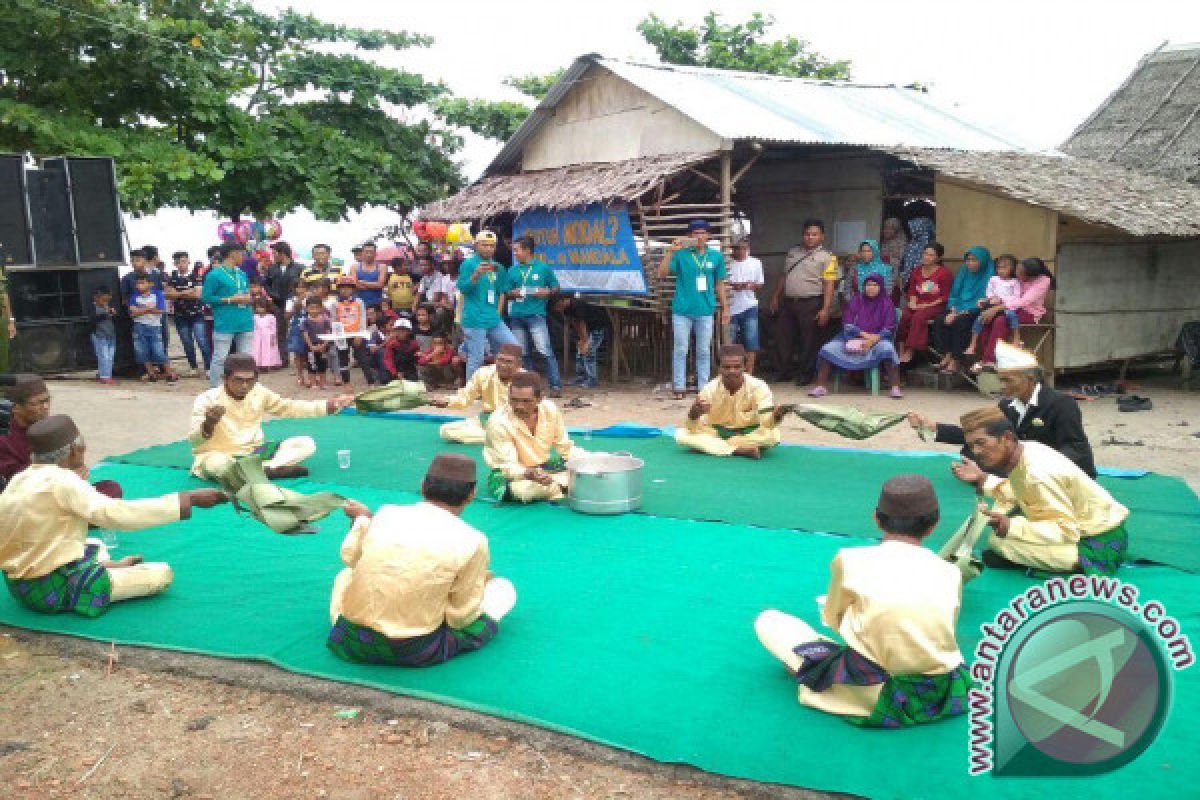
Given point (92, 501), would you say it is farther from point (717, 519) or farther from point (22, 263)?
point (22, 263)

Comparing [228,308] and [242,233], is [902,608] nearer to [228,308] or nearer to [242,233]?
[228,308]

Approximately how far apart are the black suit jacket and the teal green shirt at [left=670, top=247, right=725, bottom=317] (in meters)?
5.03

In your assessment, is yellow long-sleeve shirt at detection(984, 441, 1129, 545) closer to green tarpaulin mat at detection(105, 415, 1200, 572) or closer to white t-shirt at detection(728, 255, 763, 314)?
green tarpaulin mat at detection(105, 415, 1200, 572)

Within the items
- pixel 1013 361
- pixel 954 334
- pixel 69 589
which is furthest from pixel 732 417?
pixel 69 589

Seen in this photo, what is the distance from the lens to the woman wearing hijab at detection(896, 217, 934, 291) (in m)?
11.3

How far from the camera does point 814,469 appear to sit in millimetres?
7117

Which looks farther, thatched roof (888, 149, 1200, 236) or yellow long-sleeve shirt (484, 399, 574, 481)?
thatched roof (888, 149, 1200, 236)

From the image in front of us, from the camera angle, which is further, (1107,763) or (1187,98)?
(1187,98)

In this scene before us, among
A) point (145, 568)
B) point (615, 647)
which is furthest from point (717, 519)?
point (145, 568)

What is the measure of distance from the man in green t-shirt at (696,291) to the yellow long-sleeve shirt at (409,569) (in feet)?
22.0

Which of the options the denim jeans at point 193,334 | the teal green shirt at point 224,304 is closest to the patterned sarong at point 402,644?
the teal green shirt at point 224,304

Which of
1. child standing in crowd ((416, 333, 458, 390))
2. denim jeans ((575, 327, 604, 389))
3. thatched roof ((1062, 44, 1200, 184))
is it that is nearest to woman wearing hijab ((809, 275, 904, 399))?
denim jeans ((575, 327, 604, 389))

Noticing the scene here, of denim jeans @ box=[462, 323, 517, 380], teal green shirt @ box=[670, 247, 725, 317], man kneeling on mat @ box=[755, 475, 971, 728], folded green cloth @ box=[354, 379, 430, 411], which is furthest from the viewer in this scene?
denim jeans @ box=[462, 323, 517, 380]

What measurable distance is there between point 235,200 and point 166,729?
43.9ft
